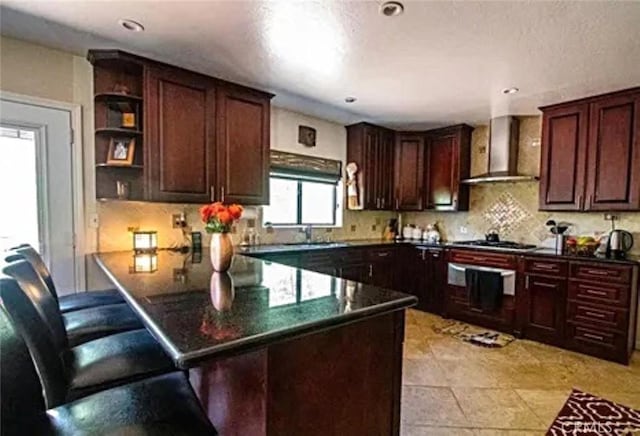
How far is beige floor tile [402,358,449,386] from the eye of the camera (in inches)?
106

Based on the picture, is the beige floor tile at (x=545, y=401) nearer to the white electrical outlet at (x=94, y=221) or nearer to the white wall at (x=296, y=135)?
the white wall at (x=296, y=135)

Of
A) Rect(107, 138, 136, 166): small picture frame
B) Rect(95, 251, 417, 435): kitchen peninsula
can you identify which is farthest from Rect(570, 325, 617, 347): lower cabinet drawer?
Rect(107, 138, 136, 166): small picture frame

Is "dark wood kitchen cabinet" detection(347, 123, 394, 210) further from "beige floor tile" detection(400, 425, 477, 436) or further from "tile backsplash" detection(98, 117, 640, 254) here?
"beige floor tile" detection(400, 425, 477, 436)

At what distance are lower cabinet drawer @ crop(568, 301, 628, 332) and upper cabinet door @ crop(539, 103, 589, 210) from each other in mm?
970

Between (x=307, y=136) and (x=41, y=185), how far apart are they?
267cm

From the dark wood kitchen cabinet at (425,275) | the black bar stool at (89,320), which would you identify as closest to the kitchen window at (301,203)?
the dark wood kitchen cabinet at (425,275)

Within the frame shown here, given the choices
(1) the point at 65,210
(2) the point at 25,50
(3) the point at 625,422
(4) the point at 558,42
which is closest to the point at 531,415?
(3) the point at 625,422

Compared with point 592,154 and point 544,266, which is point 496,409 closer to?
point 544,266

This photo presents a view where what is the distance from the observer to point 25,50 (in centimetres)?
254

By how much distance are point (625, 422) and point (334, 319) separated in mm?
2313

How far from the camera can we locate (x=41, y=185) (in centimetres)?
262

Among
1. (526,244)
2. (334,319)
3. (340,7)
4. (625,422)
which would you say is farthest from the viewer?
(526,244)

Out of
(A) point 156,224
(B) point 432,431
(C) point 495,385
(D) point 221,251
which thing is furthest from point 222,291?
(C) point 495,385

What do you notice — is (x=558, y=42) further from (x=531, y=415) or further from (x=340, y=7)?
(x=531, y=415)
